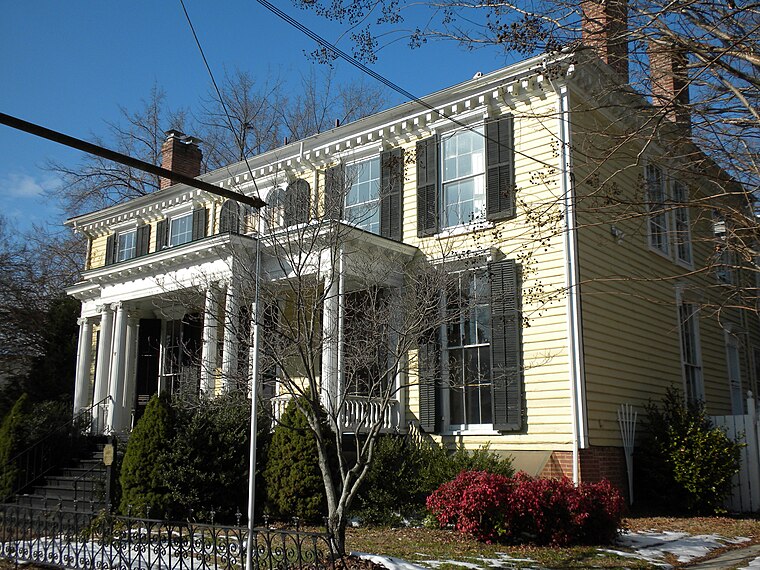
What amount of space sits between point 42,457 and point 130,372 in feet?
15.8

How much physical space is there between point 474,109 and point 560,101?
183 cm

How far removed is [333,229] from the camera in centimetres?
1050

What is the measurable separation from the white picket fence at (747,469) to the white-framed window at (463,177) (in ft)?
21.8

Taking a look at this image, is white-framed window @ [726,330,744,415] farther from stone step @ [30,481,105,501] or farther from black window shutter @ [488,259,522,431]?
stone step @ [30,481,105,501]

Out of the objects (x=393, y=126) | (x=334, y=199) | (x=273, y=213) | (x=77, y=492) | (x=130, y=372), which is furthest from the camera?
(x=130, y=372)

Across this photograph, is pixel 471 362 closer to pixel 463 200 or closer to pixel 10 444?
pixel 463 200

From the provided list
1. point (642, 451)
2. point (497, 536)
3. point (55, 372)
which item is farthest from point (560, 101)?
point (55, 372)

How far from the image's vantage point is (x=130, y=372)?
20438mm

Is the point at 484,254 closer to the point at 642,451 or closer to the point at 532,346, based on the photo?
the point at 532,346

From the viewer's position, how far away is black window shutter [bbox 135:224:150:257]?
21.9 meters

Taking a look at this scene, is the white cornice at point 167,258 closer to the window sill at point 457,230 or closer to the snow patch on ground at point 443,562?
the window sill at point 457,230


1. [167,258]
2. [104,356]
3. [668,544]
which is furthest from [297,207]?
[104,356]

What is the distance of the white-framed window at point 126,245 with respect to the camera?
22.5 m

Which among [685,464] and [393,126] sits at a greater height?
[393,126]
